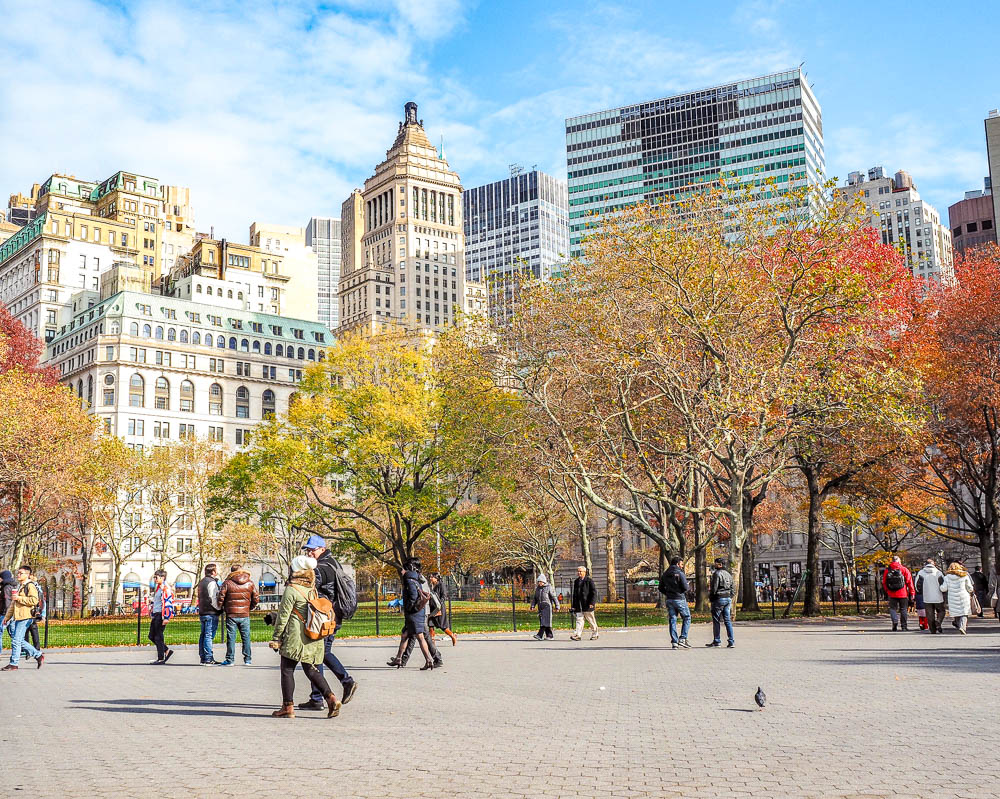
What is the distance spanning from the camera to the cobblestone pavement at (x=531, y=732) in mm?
7809

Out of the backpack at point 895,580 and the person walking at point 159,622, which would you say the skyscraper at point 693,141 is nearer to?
the backpack at point 895,580

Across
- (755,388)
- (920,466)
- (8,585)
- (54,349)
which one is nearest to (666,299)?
(755,388)

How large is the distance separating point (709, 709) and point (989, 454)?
30538mm

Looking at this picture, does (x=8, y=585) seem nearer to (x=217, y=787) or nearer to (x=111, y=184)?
(x=217, y=787)

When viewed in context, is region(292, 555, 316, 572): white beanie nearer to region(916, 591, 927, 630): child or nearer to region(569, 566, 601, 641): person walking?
region(569, 566, 601, 641): person walking

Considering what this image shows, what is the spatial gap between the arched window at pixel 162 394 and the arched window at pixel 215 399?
15.3ft

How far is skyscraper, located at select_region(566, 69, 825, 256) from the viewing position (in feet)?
526

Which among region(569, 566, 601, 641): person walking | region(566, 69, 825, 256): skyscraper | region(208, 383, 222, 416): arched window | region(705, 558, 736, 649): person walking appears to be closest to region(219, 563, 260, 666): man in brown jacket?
region(705, 558, 736, 649): person walking

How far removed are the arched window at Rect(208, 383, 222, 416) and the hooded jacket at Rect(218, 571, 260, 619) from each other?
3746 inches

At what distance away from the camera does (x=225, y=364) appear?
11356 centimetres

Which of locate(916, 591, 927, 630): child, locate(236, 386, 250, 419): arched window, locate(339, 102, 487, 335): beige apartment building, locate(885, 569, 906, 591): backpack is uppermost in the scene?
locate(339, 102, 487, 335): beige apartment building

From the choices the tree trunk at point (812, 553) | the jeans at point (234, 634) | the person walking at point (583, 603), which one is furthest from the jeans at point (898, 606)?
the jeans at point (234, 634)

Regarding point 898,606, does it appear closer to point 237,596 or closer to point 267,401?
point 237,596

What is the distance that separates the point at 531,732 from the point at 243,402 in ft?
355
